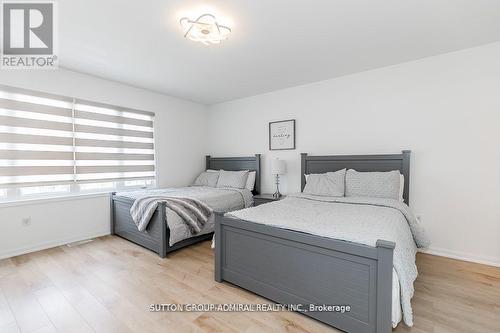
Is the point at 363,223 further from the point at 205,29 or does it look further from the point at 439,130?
the point at 205,29

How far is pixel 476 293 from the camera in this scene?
203 cm

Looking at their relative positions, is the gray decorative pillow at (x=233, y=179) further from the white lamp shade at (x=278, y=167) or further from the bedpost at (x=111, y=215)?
the bedpost at (x=111, y=215)

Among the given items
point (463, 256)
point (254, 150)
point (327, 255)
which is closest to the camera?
point (327, 255)

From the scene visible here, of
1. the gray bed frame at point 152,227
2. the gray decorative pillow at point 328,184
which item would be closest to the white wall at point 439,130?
the gray decorative pillow at point 328,184

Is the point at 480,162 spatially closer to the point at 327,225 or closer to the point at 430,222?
the point at 430,222

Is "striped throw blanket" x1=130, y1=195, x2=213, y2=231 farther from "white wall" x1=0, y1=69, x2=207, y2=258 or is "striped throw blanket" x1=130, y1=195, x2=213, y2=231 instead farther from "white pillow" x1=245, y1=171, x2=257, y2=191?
"white pillow" x1=245, y1=171, x2=257, y2=191

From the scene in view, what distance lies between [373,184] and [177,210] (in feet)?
8.03

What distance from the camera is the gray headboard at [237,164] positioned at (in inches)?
172

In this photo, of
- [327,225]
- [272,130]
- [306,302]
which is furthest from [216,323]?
[272,130]

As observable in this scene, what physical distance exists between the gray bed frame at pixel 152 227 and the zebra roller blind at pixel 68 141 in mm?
563

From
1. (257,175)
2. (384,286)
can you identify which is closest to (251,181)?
(257,175)

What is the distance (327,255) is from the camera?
160cm

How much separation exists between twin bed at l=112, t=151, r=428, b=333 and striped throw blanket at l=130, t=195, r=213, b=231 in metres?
0.11

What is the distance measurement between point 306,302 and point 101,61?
3519mm
